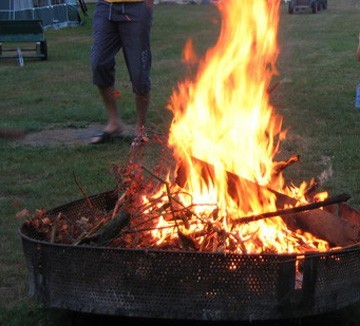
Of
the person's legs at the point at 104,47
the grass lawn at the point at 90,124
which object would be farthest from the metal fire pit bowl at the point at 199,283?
the person's legs at the point at 104,47

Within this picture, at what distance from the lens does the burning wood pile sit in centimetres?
381

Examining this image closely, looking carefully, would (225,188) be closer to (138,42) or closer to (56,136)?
(138,42)

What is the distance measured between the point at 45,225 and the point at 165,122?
436 centimetres

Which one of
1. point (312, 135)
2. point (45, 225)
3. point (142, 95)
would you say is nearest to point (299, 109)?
point (312, 135)

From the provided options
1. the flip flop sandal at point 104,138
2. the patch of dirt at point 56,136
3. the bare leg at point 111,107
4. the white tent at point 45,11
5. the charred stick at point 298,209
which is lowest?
the white tent at point 45,11

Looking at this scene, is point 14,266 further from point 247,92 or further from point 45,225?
point 247,92

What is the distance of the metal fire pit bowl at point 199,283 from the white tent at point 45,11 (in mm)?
19478

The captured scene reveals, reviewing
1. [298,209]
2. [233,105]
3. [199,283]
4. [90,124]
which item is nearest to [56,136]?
[90,124]

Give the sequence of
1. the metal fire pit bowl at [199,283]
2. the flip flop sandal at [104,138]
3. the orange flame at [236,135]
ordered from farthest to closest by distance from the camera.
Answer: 1. the flip flop sandal at [104,138]
2. the orange flame at [236,135]
3. the metal fire pit bowl at [199,283]

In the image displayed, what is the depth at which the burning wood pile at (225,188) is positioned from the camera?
150 inches

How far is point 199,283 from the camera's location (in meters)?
3.41

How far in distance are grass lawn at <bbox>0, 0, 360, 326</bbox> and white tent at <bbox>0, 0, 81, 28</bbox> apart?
5438 mm

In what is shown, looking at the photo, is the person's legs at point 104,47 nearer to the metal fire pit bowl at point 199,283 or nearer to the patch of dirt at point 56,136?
the patch of dirt at point 56,136

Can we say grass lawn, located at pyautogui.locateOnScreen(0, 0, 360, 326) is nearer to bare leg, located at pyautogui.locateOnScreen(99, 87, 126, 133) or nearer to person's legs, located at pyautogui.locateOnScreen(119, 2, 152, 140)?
bare leg, located at pyautogui.locateOnScreen(99, 87, 126, 133)
